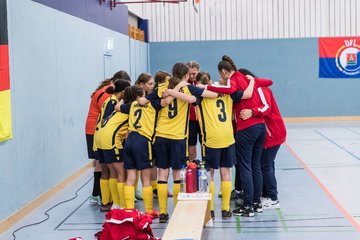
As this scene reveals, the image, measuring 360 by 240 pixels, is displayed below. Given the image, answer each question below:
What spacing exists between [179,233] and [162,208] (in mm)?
1554

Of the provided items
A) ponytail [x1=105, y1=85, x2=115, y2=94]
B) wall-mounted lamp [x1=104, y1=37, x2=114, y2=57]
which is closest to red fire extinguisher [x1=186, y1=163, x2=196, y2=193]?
ponytail [x1=105, y1=85, x2=115, y2=94]

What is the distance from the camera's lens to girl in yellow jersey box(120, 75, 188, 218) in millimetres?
5961

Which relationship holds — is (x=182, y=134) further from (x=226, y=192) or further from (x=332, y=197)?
(x=332, y=197)

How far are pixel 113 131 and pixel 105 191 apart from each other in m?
0.83

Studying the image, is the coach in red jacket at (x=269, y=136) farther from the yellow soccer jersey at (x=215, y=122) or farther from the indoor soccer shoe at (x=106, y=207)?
the indoor soccer shoe at (x=106, y=207)

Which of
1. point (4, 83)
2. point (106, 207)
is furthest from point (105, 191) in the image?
point (4, 83)

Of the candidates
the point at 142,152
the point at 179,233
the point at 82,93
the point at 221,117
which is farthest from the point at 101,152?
the point at 82,93

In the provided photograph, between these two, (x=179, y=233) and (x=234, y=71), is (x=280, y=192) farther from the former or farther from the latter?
(x=179, y=233)

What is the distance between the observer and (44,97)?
7352 mm

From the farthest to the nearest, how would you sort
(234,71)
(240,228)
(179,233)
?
(234,71) < (240,228) < (179,233)

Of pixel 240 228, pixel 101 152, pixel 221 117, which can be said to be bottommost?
pixel 240 228

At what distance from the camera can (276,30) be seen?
1733cm

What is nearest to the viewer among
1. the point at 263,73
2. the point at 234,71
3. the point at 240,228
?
the point at 240,228

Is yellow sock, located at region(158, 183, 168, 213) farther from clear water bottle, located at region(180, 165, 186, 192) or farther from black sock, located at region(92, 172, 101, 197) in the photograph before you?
black sock, located at region(92, 172, 101, 197)
